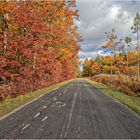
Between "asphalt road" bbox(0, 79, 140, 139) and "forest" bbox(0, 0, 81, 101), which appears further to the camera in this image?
"forest" bbox(0, 0, 81, 101)

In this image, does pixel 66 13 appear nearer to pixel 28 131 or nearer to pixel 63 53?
pixel 63 53

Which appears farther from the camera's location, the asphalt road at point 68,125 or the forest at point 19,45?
the forest at point 19,45

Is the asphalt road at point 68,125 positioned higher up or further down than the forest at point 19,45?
further down

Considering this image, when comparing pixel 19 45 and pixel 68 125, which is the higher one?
pixel 19 45

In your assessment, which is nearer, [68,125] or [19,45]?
[68,125]

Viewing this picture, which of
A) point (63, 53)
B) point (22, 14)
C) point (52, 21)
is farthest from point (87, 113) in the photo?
point (63, 53)

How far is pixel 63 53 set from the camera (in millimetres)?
44625

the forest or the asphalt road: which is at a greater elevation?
the forest

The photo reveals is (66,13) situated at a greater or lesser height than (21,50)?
greater

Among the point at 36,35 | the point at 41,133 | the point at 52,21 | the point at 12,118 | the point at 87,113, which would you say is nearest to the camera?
the point at 41,133

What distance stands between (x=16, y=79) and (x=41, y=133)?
48.5 ft

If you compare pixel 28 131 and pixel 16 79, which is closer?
pixel 28 131

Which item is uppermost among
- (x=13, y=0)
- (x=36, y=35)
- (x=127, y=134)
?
(x=13, y=0)

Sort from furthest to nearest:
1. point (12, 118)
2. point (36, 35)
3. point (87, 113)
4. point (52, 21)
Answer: point (52, 21)
point (36, 35)
point (87, 113)
point (12, 118)
